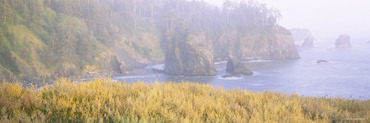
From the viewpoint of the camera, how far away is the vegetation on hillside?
175 ft

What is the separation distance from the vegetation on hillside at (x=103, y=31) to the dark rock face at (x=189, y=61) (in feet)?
23.0

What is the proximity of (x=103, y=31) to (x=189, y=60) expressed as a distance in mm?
26928

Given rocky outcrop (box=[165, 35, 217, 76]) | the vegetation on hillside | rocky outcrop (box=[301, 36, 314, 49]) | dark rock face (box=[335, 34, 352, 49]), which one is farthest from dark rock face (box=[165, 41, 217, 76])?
rocky outcrop (box=[301, 36, 314, 49])

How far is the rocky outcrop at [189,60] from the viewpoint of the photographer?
225ft

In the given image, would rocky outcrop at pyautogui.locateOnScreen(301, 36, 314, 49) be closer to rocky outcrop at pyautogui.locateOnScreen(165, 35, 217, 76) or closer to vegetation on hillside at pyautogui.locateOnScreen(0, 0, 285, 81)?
vegetation on hillside at pyautogui.locateOnScreen(0, 0, 285, 81)

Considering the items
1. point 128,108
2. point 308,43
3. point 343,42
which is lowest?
point 128,108

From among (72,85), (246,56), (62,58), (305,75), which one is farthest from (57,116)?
(246,56)

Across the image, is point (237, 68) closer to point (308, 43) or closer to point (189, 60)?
point (189, 60)

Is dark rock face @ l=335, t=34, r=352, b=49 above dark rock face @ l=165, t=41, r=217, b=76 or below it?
above

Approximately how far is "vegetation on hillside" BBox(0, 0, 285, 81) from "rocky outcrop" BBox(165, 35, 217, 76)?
22.6 feet

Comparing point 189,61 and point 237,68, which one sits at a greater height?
point 189,61

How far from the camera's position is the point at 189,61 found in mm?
70375

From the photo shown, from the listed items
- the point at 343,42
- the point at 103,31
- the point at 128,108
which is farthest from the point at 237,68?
the point at 343,42

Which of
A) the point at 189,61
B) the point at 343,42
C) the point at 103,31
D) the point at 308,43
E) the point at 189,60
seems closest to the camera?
the point at 189,61
